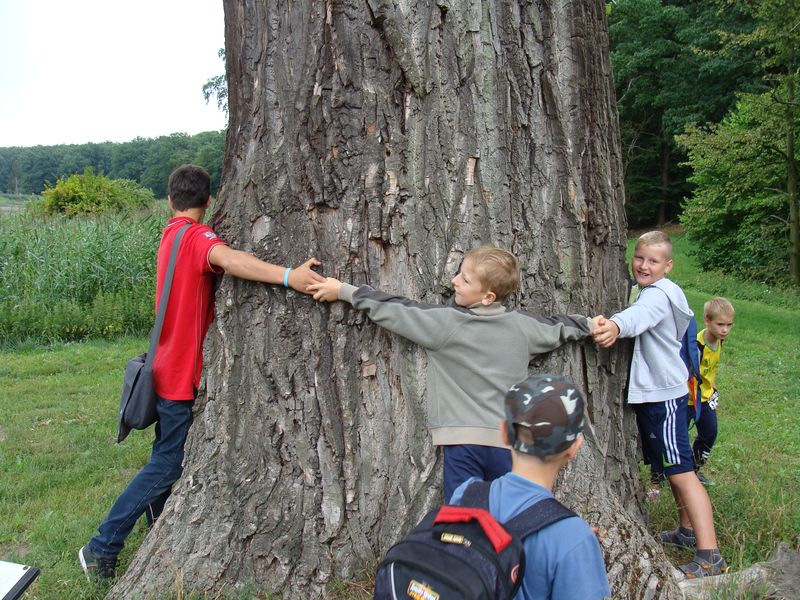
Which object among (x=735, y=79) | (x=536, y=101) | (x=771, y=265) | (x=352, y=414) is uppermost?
(x=735, y=79)

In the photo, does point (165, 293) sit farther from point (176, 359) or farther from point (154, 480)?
point (154, 480)

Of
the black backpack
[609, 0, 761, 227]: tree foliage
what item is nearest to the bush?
[609, 0, 761, 227]: tree foliage

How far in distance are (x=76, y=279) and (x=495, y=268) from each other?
9784 mm

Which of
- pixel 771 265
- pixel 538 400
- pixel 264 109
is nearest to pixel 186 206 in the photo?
pixel 264 109

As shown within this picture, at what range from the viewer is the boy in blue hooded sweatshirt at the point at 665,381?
3631mm

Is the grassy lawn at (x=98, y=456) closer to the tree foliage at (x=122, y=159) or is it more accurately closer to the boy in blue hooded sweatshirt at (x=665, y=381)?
the boy in blue hooded sweatshirt at (x=665, y=381)

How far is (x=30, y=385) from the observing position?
772 cm

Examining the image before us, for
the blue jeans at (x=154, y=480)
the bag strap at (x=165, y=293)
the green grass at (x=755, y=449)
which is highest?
the bag strap at (x=165, y=293)

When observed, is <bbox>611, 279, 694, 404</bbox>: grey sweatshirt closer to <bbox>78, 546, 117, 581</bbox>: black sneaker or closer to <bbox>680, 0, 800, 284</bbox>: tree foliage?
<bbox>78, 546, 117, 581</bbox>: black sneaker

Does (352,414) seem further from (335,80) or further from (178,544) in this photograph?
(335,80)

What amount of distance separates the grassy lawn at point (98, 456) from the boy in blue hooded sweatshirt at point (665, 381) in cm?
24

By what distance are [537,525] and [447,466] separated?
1021 mm

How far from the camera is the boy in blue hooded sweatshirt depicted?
11.9 feet

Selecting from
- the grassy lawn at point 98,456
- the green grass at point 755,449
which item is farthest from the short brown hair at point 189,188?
the green grass at point 755,449
